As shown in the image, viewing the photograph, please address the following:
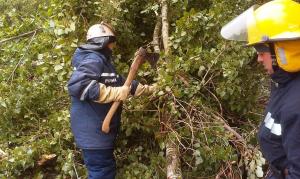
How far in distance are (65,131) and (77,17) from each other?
4.16ft

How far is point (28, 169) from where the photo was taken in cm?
447

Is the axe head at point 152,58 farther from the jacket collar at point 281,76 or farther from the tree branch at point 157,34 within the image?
the jacket collar at point 281,76

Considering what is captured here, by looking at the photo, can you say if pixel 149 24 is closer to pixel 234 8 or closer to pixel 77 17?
pixel 77 17

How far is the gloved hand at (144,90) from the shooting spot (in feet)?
11.9

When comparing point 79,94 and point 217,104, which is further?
point 217,104

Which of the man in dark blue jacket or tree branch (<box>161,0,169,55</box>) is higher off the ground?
tree branch (<box>161,0,169,55</box>)

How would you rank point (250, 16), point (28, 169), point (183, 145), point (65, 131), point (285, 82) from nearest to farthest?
point (285, 82) → point (250, 16) → point (183, 145) → point (65, 131) → point (28, 169)

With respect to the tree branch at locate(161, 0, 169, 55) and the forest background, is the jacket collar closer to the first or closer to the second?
the forest background

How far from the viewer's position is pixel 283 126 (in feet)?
6.42

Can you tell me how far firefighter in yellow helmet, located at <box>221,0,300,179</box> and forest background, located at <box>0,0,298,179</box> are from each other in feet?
3.21

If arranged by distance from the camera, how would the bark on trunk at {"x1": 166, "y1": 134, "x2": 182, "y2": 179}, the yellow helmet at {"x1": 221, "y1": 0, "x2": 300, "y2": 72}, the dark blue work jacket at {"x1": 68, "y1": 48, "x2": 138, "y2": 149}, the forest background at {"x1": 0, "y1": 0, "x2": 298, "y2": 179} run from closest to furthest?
the yellow helmet at {"x1": 221, "y1": 0, "x2": 300, "y2": 72}, the dark blue work jacket at {"x1": 68, "y1": 48, "x2": 138, "y2": 149}, the bark on trunk at {"x1": 166, "y1": 134, "x2": 182, "y2": 179}, the forest background at {"x1": 0, "y1": 0, "x2": 298, "y2": 179}

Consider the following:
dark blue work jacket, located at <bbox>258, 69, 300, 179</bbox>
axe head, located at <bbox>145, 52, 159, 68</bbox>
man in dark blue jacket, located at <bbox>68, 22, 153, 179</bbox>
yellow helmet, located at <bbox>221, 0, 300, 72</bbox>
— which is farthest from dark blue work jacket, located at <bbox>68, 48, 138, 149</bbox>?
dark blue work jacket, located at <bbox>258, 69, 300, 179</bbox>

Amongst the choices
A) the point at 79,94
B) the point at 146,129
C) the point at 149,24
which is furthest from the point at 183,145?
the point at 149,24

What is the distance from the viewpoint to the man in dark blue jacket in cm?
326
